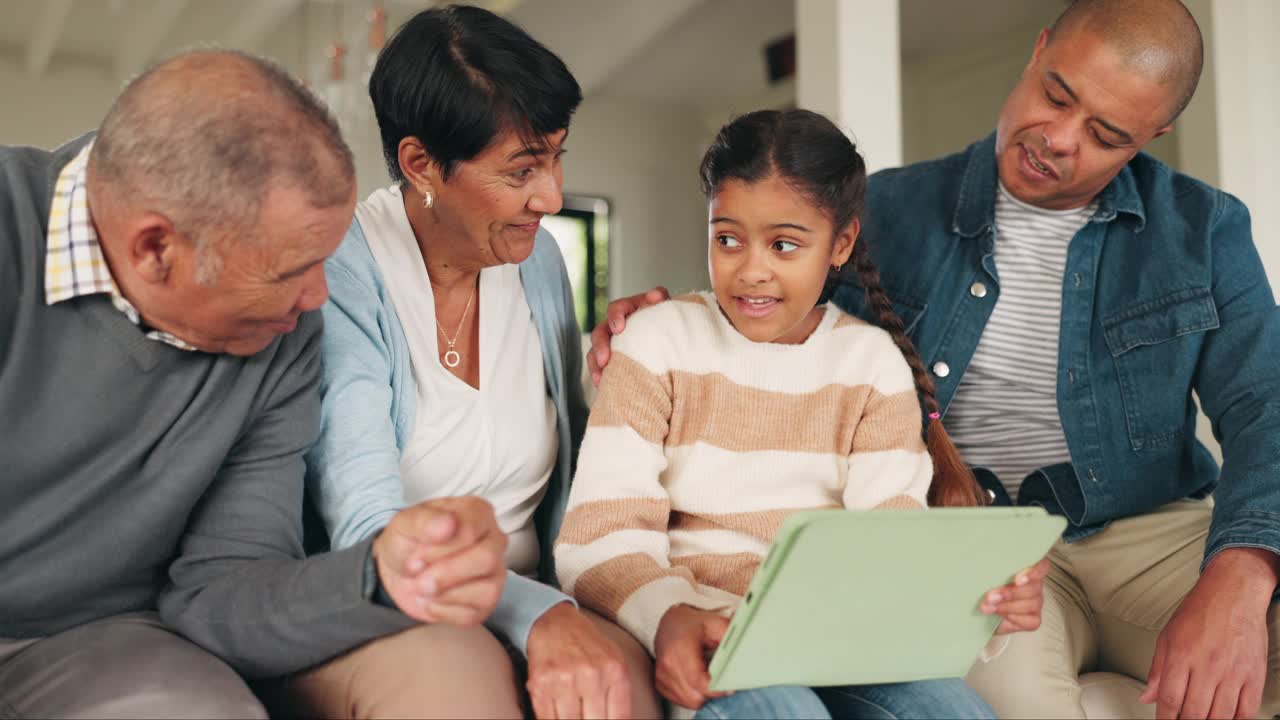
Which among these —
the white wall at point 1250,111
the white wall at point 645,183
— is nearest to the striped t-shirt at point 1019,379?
the white wall at point 1250,111

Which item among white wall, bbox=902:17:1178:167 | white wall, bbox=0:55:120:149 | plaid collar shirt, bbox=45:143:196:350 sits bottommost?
plaid collar shirt, bbox=45:143:196:350

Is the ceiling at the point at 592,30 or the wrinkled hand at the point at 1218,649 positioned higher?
the ceiling at the point at 592,30

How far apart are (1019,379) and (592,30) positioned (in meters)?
5.18

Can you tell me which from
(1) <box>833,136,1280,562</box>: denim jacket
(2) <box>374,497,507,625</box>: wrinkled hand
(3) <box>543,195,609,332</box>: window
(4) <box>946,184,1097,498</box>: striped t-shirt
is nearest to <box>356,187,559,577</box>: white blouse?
(2) <box>374,497,507,625</box>: wrinkled hand

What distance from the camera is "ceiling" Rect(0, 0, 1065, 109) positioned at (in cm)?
454

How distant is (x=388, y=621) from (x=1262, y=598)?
1.08 m

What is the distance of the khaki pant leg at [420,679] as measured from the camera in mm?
1092

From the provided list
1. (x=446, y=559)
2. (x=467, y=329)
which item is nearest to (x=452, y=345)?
(x=467, y=329)

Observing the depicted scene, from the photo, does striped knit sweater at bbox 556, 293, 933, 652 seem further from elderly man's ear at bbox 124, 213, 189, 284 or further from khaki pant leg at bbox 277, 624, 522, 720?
elderly man's ear at bbox 124, 213, 189, 284

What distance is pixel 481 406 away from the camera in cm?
156

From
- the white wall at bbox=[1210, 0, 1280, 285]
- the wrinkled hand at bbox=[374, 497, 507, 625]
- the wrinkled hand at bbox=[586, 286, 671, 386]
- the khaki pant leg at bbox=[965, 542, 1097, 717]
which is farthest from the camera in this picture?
the white wall at bbox=[1210, 0, 1280, 285]

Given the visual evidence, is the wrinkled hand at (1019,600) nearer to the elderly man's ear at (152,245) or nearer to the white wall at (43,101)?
the elderly man's ear at (152,245)

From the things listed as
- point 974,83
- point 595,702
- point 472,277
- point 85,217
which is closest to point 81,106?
point 472,277

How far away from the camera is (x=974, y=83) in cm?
670
